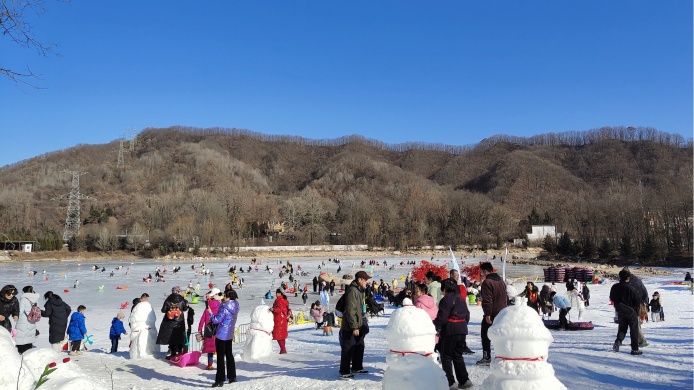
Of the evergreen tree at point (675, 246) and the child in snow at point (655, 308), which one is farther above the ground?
the evergreen tree at point (675, 246)

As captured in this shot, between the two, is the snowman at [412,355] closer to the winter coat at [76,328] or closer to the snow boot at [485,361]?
the snow boot at [485,361]

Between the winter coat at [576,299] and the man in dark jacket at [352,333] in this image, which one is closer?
the man in dark jacket at [352,333]

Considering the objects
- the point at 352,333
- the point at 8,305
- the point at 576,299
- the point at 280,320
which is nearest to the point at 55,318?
the point at 8,305

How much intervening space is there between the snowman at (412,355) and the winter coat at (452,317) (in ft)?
3.85

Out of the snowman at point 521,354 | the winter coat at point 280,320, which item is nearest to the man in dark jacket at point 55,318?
the winter coat at point 280,320

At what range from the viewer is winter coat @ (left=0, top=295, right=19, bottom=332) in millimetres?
8234

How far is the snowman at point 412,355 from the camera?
482cm

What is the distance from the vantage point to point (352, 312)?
693 centimetres

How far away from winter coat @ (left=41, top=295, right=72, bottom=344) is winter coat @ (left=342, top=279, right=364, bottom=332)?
6076mm

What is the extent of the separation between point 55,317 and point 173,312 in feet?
7.81

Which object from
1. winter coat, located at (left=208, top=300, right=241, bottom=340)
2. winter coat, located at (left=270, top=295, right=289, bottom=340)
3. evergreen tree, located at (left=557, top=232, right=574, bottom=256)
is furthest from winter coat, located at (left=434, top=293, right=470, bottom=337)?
evergreen tree, located at (left=557, top=232, right=574, bottom=256)

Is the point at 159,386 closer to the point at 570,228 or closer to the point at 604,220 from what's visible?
the point at 604,220

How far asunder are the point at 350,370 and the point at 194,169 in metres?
194

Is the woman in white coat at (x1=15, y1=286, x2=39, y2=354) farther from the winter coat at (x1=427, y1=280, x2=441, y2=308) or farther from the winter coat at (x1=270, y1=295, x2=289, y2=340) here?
the winter coat at (x1=427, y1=280, x2=441, y2=308)
